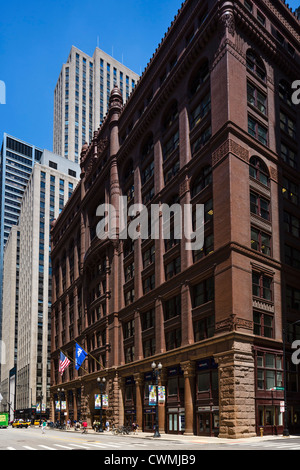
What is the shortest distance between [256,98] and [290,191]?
9.92 m

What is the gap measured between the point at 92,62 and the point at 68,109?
25404 mm

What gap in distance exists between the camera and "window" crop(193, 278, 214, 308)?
4700 cm

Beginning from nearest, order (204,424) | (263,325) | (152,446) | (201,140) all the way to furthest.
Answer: (152,446), (263,325), (204,424), (201,140)

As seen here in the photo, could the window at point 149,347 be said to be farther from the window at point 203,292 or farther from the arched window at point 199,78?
the arched window at point 199,78

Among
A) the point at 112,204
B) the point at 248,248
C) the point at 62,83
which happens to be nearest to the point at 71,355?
the point at 112,204

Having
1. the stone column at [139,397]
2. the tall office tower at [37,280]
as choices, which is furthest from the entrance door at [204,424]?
the tall office tower at [37,280]

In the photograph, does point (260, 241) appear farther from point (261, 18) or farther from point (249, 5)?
point (249, 5)

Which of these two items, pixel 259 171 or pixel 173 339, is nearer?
pixel 259 171

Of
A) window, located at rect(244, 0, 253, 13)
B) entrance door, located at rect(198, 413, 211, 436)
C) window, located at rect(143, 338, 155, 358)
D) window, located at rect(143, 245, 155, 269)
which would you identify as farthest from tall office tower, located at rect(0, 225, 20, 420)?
window, located at rect(244, 0, 253, 13)

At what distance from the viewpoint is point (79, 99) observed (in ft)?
618

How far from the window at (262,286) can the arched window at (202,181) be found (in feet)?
32.4

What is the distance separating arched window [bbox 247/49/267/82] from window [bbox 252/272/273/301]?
20.5m

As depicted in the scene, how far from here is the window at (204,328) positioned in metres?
46.1

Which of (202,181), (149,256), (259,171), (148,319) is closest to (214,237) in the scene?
(202,181)
